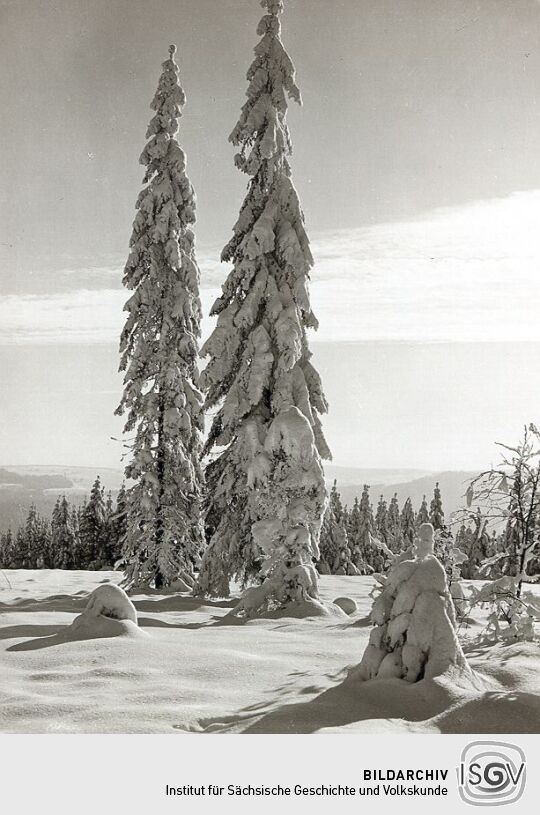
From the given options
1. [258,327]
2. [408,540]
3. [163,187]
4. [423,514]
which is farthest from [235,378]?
[423,514]

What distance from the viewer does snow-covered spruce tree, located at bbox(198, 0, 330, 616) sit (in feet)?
45.9

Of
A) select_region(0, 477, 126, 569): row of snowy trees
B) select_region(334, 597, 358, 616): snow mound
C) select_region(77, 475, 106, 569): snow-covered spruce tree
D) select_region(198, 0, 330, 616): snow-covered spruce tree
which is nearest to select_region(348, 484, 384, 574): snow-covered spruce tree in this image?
select_region(0, 477, 126, 569): row of snowy trees

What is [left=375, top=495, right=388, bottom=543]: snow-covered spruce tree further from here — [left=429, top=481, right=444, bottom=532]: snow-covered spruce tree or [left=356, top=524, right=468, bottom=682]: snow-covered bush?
[left=356, top=524, right=468, bottom=682]: snow-covered bush

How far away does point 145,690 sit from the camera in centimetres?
541

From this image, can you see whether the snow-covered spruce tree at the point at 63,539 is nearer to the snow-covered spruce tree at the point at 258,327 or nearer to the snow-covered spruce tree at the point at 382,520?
the snow-covered spruce tree at the point at 382,520

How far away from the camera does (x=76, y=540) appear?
5991 centimetres

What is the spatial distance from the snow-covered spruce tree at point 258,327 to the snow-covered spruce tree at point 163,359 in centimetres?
276

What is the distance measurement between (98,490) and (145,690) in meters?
48.3

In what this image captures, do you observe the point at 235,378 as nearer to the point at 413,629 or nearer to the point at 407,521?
the point at 413,629

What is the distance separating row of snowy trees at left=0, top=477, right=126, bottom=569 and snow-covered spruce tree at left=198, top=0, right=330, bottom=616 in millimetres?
22578

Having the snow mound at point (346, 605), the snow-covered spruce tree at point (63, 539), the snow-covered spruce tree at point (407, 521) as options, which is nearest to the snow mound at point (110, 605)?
the snow mound at point (346, 605)
